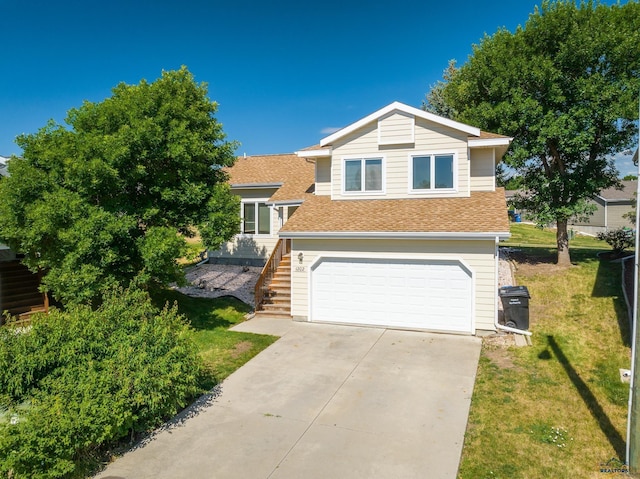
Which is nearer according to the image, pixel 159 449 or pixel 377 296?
pixel 159 449

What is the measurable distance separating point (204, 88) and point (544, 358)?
1198cm

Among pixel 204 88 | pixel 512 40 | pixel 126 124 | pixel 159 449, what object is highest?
pixel 512 40

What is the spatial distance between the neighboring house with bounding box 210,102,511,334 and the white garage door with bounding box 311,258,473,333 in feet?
0.09

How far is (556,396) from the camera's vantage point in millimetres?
7387

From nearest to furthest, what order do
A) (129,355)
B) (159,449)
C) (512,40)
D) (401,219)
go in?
(159,449) → (129,355) → (401,219) → (512,40)

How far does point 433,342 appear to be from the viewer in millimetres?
10648

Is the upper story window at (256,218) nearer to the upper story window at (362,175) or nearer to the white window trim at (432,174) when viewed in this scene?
the upper story window at (362,175)

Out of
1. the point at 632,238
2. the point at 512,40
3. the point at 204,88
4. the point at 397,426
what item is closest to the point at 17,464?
the point at 397,426

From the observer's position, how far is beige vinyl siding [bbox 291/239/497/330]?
35.6ft

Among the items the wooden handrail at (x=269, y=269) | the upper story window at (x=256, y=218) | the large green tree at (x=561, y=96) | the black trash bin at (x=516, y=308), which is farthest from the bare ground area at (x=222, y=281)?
the large green tree at (x=561, y=96)

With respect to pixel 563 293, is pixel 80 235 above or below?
above

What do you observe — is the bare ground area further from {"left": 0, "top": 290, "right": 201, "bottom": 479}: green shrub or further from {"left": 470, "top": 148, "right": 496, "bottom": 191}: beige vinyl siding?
{"left": 470, "top": 148, "right": 496, "bottom": 191}: beige vinyl siding

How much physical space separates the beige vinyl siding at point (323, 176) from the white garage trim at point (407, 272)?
3377 mm

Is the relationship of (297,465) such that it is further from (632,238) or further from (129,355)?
(632,238)
